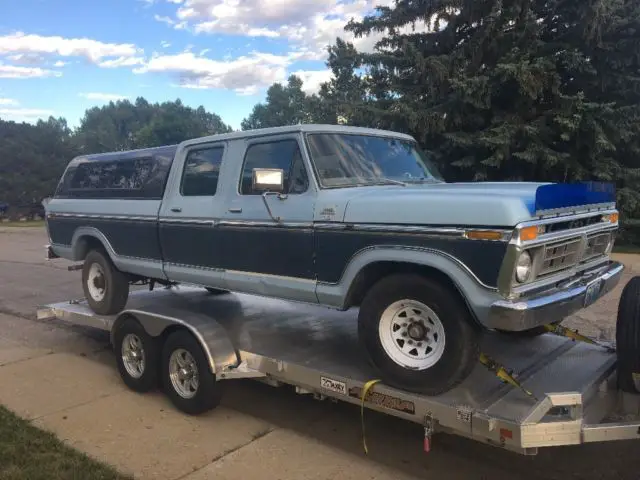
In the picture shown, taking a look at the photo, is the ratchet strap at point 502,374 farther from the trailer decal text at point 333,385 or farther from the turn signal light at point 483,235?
the trailer decal text at point 333,385

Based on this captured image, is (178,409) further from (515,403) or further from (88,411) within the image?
(515,403)

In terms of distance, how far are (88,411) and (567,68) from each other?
14.6 metres

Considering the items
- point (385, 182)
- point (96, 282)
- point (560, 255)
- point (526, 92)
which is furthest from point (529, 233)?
point (526, 92)

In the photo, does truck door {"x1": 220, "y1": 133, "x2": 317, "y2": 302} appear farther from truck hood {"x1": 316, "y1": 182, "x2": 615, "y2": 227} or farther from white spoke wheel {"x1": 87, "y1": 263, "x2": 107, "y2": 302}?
white spoke wheel {"x1": 87, "y1": 263, "x2": 107, "y2": 302}

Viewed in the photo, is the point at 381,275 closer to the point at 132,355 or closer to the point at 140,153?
the point at 132,355

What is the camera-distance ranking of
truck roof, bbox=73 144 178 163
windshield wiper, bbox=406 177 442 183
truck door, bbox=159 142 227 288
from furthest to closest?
truck roof, bbox=73 144 178 163 < truck door, bbox=159 142 227 288 < windshield wiper, bbox=406 177 442 183

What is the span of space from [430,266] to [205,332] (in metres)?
2.20

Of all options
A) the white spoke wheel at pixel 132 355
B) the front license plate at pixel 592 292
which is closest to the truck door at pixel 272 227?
the white spoke wheel at pixel 132 355

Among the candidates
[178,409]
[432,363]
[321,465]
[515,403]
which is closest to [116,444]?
[178,409]

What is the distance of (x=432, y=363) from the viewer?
12.4 ft

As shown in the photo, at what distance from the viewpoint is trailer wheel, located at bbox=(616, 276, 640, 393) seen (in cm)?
353

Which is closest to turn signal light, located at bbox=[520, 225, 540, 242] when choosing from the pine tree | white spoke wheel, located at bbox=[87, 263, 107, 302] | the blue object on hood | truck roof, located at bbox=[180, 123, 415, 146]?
the blue object on hood

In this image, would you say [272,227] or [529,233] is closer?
[529,233]

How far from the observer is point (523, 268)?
3.52 m
